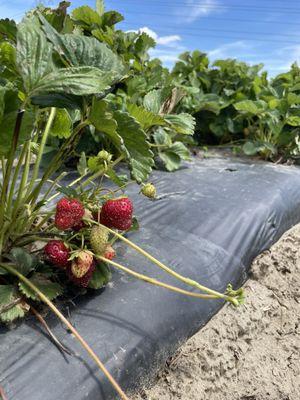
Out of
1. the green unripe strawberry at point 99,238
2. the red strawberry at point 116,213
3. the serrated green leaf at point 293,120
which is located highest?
the red strawberry at point 116,213

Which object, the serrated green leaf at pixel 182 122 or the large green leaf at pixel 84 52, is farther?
the serrated green leaf at pixel 182 122

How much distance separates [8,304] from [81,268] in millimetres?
189

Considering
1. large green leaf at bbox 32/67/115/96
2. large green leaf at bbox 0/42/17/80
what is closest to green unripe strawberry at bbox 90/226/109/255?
large green leaf at bbox 32/67/115/96

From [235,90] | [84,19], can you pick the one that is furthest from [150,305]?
[235,90]

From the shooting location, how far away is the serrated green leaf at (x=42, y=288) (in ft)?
3.51

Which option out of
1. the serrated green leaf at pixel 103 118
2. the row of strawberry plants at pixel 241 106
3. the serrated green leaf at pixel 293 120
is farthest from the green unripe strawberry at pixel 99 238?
the serrated green leaf at pixel 293 120

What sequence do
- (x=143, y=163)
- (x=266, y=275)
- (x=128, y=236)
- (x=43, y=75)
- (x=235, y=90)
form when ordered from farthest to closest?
(x=235, y=90) < (x=266, y=275) < (x=128, y=236) < (x=143, y=163) < (x=43, y=75)

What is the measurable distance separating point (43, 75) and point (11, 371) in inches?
24.8

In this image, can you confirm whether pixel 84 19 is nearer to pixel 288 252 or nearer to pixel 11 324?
pixel 288 252

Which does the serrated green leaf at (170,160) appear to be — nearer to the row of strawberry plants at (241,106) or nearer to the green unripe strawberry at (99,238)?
the row of strawberry plants at (241,106)

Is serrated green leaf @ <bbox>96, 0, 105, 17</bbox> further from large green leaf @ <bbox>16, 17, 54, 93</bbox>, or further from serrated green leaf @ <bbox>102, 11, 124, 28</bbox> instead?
large green leaf @ <bbox>16, 17, 54, 93</bbox>

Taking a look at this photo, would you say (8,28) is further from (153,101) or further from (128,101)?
(128,101)

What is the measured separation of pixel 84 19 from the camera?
9.34ft

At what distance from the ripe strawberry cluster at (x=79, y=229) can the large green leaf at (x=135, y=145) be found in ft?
0.55
